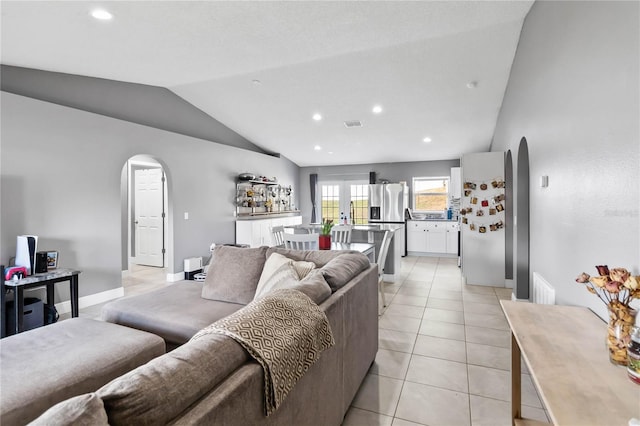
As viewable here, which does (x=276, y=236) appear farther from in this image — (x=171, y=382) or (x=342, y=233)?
(x=171, y=382)

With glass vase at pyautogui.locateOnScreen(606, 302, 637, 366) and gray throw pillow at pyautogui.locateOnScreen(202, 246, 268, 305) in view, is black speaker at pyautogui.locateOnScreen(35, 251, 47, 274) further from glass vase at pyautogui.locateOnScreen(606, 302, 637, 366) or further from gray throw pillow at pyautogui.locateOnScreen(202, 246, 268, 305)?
glass vase at pyautogui.locateOnScreen(606, 302, 637, 366)

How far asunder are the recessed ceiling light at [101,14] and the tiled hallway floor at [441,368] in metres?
3.67

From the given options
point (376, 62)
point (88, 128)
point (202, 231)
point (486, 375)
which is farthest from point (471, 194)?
point (88, 128)

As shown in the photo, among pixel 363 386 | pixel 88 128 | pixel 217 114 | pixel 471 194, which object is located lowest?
pixel 363 386

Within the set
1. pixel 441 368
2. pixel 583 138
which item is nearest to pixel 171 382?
pixel 441 368

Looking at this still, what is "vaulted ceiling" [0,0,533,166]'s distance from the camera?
3.02 metres

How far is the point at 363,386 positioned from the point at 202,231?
15.0 feet

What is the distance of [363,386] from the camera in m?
2.29

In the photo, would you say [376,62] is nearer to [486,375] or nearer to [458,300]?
[458,300]

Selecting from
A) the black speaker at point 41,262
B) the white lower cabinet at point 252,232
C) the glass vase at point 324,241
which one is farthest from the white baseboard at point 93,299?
the glass vase at point 324,241

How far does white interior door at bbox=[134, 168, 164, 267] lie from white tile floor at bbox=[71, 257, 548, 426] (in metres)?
2.63

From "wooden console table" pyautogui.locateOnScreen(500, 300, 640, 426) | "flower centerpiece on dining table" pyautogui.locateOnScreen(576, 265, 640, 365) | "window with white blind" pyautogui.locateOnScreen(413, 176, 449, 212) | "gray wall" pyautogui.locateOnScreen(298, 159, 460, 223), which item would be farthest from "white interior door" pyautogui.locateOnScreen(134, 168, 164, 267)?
"flower centerpiece on dining table" pyautogui.locateOnScreen(576, 265, 640, 365)

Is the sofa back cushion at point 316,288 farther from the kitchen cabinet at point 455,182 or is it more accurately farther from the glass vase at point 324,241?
the kitchen cabinet at point 455,182

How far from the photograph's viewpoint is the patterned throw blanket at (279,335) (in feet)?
3.53
